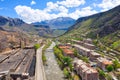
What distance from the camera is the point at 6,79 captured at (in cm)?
8625

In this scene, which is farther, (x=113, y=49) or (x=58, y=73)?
(x=113, y=49)

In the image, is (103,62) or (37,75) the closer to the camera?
(37,75)

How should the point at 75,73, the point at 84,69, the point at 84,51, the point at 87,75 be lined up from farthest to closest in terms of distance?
the point at 84,51, the point at 75,73, the point at 84,69, the point at 87,75

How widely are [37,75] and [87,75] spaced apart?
21394mm

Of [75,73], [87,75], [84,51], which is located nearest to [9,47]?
[84,51]

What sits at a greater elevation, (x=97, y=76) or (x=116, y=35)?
(x=116, y=35)

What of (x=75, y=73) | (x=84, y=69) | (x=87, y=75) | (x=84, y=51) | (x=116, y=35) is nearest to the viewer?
(x=87, y=75)

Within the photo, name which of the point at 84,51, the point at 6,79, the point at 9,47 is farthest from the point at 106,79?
the point at 9,47

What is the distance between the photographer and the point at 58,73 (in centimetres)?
10488

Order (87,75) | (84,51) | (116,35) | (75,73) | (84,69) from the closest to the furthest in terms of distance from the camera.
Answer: (87,75) → (84,69) → (75,73) → (84,51) → (116,35)

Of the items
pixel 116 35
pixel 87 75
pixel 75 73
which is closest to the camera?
pixel 87 75

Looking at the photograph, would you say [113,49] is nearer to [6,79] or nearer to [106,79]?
[106,79]

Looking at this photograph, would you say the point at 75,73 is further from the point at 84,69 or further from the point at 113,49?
the point at 113,49

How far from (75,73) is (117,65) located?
19959mm
